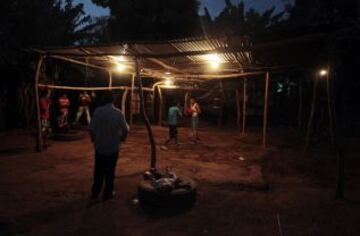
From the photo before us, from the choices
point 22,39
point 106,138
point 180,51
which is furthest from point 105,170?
point 22,39

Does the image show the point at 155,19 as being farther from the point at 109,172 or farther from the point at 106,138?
the point at 109,172

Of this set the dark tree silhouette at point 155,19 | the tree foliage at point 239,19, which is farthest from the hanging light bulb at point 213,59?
the dark tree silhouette at point 155,19

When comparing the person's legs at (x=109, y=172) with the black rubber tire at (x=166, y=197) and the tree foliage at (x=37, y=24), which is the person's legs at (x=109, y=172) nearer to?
the black rubber tire at (x=166, y=197)

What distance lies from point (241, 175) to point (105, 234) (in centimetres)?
453

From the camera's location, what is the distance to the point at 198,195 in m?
7.05

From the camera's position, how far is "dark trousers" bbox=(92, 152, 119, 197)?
6245mm

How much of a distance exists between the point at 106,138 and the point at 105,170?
0.59 m

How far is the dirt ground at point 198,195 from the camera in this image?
212 inches

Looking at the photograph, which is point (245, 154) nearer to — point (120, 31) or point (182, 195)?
point (182, 195)

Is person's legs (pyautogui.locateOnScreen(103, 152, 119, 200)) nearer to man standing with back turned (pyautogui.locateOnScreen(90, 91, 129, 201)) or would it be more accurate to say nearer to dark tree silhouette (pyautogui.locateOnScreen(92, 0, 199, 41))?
man standing with back turned (pyautogui.locateOnScreen(90, 91, 129, 201))

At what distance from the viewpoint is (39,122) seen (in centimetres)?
1103

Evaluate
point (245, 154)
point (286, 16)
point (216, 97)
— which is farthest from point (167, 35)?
point (245, 154)

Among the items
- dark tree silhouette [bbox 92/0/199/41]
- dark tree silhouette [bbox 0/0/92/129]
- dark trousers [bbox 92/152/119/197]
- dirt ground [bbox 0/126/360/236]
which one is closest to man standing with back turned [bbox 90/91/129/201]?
dark trousers [bbox 92/152/119/197]

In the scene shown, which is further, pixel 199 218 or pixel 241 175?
pixel 241 175
